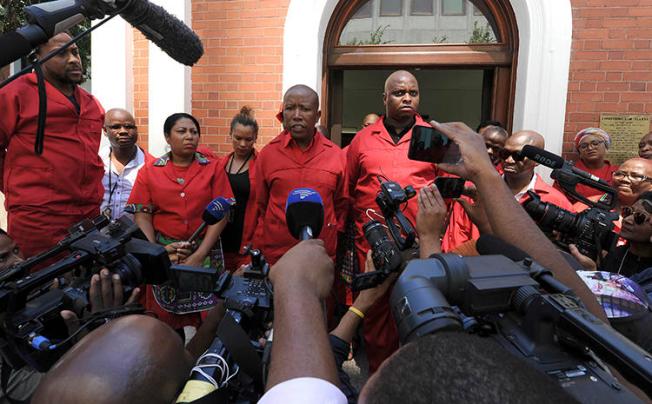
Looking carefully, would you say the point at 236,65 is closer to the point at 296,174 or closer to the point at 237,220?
the point at 237,220

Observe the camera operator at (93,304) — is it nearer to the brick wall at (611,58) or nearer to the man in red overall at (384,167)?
the man in red overall at (384,167)

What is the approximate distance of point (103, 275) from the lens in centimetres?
126

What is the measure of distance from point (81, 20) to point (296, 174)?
61.5 inches

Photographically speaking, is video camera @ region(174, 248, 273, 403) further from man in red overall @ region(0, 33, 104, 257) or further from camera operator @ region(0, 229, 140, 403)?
man in red overall @ region(0, 33, 104, 257)

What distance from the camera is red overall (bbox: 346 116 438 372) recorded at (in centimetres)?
243

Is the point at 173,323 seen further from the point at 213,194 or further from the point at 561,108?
the point at 561,108

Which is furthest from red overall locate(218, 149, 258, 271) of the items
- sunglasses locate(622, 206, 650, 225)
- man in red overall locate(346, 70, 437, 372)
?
sunglasses locate(622, 206, 650, 225)

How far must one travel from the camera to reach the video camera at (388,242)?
114 cm

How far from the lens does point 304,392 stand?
2.25 feet

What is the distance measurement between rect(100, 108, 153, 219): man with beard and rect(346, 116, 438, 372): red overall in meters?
1.59

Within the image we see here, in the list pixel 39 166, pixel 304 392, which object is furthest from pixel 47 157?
pixel 304 392

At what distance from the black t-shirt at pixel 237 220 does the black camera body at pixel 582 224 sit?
1.89 metres

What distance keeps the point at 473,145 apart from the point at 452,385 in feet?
2.57

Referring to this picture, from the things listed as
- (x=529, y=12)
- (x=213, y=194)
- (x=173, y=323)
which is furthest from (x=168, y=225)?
(x=529, y=12)
